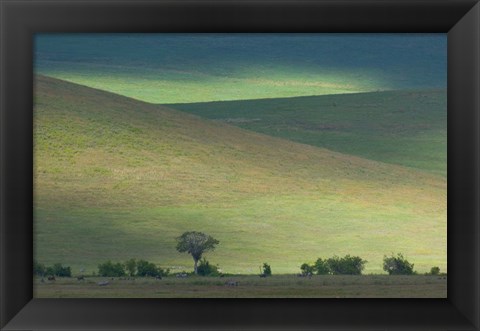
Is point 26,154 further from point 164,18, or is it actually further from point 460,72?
point 460,72

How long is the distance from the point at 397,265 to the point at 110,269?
7.46m

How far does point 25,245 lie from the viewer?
209 centimetres

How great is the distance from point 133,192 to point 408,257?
25.0 ft

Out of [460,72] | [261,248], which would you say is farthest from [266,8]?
[261,248]

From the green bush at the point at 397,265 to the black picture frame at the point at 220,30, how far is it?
17161mm

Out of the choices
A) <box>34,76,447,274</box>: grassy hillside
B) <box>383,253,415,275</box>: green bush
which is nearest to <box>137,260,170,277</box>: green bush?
<box>34,76,447,274</box>: grassy hillside

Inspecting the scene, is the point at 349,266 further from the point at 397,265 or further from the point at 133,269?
the point at 133,269

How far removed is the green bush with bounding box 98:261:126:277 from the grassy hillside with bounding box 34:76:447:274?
93 centimetres

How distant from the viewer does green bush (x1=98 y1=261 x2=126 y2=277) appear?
17.5m

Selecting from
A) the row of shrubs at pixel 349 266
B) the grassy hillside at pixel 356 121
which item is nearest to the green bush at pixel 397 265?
the row of shrubs at pixel 349 266

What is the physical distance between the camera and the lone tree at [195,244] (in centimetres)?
1758

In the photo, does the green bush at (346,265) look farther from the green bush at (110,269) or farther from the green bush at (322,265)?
the green bush at (110,269)

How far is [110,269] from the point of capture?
17516 millimetres

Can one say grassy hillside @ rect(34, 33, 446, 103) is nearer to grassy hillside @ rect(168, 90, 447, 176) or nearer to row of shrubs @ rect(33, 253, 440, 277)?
grassy hillside @ rect(168, 90, 447, 176)
